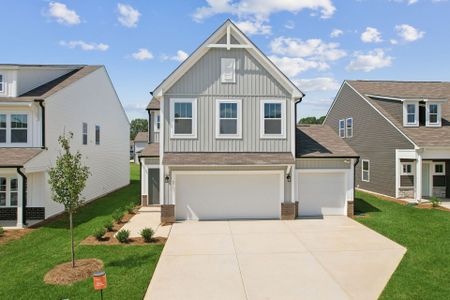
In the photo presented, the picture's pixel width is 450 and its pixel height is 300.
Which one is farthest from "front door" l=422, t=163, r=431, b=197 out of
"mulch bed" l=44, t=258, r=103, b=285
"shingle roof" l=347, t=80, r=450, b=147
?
"mulch bed" l=44, t=258, r=103, b=285

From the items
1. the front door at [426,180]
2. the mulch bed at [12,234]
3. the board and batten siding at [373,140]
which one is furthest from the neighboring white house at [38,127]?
the front door at [426,180]

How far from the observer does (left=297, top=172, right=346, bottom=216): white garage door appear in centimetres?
1637

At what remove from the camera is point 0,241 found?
12.4 metres

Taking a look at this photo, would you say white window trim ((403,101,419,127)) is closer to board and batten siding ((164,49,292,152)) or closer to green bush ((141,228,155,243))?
board and batten siding ((164,49,292,152))

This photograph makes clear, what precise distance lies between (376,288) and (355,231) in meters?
5.76

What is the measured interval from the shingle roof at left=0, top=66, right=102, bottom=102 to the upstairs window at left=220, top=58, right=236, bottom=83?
9.29m

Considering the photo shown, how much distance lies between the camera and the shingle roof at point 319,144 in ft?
53.5

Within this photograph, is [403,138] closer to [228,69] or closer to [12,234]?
[228,69]

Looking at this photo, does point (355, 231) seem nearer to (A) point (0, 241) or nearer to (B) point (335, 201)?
(B) point (335, 201)

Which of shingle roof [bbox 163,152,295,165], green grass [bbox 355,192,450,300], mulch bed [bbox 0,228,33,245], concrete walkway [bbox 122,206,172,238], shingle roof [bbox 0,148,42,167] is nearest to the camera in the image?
green grass [bbox 355,192,450,300]

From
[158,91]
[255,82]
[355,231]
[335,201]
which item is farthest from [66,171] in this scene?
[335,201]

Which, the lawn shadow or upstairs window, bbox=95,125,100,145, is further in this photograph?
upstairs window, bbox=95,125,100,145

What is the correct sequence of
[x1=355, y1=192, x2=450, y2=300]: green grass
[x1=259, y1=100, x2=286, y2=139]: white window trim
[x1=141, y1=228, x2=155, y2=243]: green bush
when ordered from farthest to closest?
[x1=259, y1=100, x2=286, y2=139]: white window trim → [x1=141, y1=228, x2=155, y2=243]: green bush → [x1=355, y1=192, x2=450, y2=300]: green grass

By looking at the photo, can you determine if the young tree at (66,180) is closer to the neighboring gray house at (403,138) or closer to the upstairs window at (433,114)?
the neighboring gray house at (403,138)
